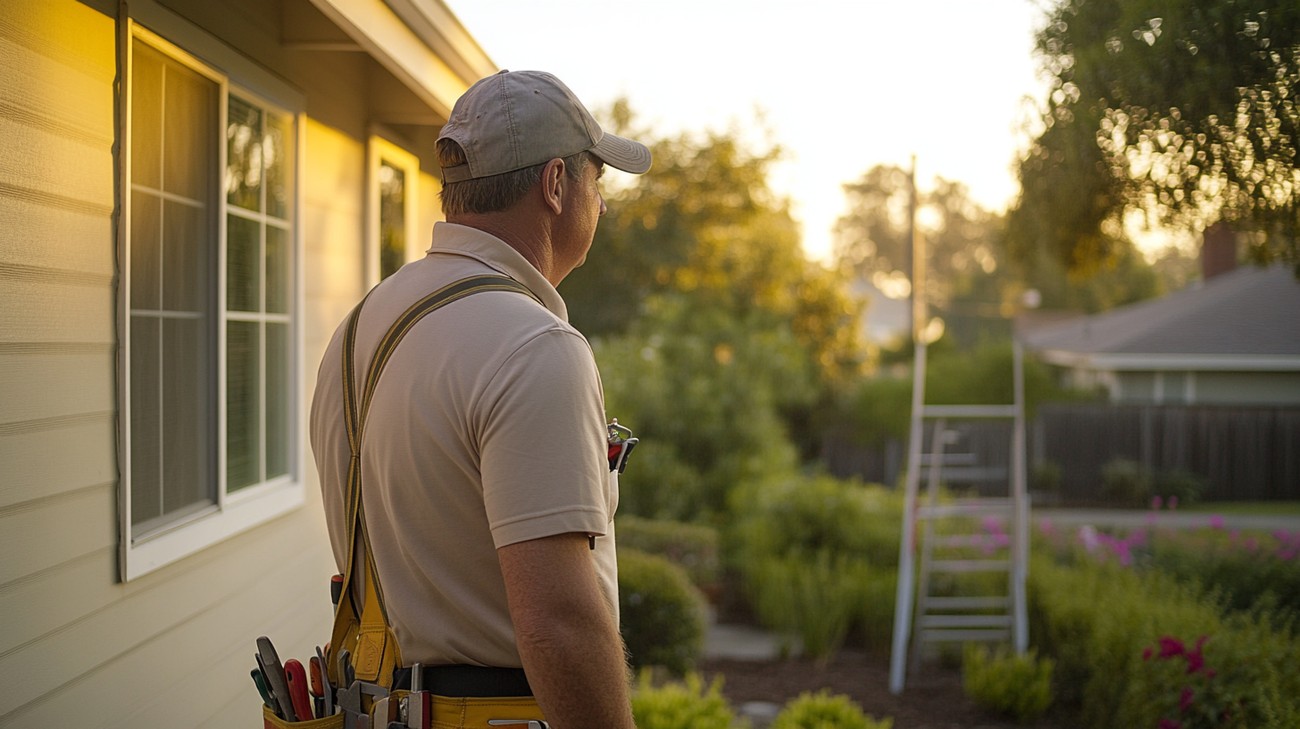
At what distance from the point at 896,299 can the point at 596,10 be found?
Answer: 138 ft

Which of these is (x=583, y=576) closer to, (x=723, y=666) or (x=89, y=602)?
(x=89, y=602)

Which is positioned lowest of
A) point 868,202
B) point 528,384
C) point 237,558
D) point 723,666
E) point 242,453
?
point 723,666

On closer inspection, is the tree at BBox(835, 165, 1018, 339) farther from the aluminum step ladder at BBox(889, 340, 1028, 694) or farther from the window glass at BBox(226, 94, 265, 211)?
the window glass at BBox(226, 94, 265, 211)

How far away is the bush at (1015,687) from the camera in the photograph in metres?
6.57

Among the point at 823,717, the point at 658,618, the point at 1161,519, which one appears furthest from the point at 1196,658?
the point at 1161,519

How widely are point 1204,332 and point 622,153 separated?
1393 cm

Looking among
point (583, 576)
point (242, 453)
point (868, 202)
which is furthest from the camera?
point (868, 202)

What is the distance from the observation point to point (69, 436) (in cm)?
243

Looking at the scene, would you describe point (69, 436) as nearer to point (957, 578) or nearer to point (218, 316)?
point (218, 316)

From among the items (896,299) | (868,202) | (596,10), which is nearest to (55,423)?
(596,10)

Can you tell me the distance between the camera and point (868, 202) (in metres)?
64.2

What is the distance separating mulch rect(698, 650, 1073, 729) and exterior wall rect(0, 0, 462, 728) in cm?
452

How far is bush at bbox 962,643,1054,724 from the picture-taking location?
6.57m

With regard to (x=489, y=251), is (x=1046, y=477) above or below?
below
